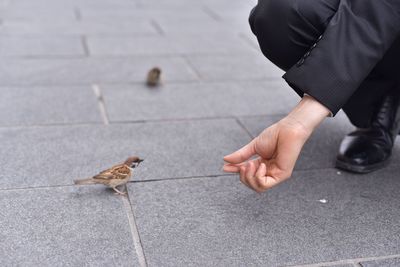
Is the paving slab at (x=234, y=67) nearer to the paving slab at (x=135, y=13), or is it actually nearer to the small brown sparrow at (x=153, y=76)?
the small brown sparrow at (x=153, y=76)

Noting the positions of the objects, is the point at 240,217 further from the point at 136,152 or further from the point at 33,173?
the point at 33,173

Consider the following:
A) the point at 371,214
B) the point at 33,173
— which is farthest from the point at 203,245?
the point at 33,173

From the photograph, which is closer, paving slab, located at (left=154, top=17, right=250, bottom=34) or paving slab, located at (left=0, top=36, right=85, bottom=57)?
paving slab, located at (left=0, top=36, right=85, bottom=57)

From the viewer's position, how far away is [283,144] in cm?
226

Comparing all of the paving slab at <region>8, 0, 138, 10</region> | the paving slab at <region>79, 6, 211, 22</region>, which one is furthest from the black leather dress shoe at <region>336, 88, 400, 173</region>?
the paving slab at <region>8, 0, 138, 10</region>

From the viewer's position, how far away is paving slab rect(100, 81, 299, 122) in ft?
13.2

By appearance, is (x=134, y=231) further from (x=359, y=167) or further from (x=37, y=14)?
(x=37, y=14)

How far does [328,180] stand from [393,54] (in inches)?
31.9

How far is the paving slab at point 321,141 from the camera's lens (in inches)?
130

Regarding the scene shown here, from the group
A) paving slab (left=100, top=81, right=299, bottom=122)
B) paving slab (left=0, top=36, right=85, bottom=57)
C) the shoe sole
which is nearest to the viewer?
the shoe sole

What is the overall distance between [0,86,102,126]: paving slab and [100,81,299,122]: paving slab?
172 mm

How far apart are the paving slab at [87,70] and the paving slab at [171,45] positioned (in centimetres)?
27

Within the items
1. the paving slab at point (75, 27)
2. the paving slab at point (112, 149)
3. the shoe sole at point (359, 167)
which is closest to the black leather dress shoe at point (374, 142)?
the shoe sole at point (359, 167)

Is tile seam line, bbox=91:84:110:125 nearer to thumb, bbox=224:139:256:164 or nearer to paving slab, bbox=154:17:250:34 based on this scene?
thumb, bbox=224:139:256:164
